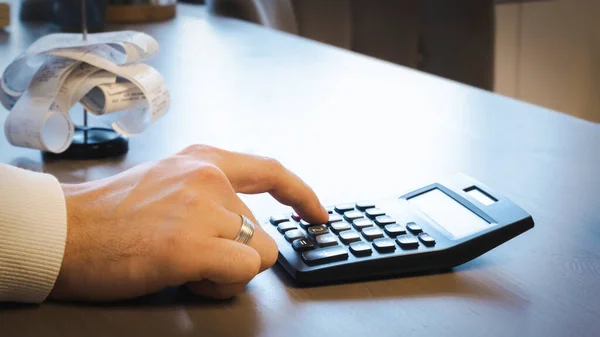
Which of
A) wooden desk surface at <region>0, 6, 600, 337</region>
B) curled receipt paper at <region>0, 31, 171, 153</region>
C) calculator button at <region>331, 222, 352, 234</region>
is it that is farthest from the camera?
curled receipt paper at <region>0, 31, 171, 153</region>

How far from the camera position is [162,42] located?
1.75 meters

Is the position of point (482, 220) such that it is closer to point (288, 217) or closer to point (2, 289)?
point (288, 217)

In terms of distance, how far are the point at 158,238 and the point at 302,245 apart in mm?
120

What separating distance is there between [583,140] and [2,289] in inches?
29.3

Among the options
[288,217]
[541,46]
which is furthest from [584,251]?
[541,46]

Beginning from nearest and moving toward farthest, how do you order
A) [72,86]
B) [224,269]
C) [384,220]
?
[224,269] → [384,220] → [72,86]

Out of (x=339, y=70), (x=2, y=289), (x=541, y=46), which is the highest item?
(x=2, y=289)

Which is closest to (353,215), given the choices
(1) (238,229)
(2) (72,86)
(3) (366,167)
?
(1) (238,229)

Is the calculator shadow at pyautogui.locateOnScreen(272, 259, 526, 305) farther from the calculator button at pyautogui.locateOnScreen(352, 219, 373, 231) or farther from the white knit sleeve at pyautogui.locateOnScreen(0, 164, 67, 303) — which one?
the white knit sleeve at pyautogui.locateOnScreen(0, 164, 67, 303)

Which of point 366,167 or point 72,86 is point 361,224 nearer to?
point 366,167

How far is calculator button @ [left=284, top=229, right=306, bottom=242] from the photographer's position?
65 centimetres

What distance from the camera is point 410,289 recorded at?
0.60m

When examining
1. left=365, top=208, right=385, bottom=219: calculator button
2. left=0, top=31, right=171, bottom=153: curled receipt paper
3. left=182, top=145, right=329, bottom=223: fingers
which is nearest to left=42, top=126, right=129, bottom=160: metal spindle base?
left=0, top=31, right=171, bottom=153: curled receipt paper

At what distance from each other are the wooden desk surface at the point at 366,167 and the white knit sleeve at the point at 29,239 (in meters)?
0.02
